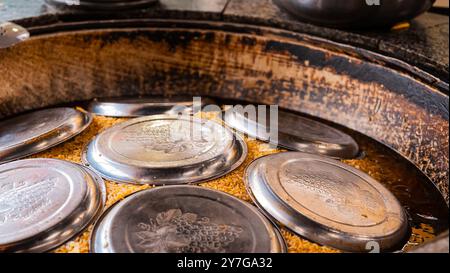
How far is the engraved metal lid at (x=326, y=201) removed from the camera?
1601mm

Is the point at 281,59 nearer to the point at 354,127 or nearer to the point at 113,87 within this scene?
the point at 354,127

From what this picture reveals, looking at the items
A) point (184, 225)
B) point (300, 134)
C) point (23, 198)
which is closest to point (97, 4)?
point (23, 198)

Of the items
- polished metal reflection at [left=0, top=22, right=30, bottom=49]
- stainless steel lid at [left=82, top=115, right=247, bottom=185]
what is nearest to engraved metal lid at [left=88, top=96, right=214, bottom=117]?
stainless steel lid at [left=82, top=115, right=247, bottom=185]

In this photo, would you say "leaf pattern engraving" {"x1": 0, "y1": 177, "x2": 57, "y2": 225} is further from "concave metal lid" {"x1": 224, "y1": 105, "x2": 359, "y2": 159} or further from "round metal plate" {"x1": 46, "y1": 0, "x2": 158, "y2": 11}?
"round metal plate" {"x1": 46, "y1": 0, "x2": 158, "y2": 11}

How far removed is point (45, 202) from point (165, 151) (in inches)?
24.7

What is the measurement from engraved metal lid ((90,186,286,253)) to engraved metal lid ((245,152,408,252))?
13 cm

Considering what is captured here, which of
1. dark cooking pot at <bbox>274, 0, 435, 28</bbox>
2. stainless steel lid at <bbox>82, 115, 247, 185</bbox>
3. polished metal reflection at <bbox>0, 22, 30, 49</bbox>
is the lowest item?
stainless steel lid at <bbox>82, 115, 247, 185</bbox>

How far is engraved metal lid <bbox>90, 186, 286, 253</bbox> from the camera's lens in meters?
1.47

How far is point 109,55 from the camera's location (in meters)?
2.70

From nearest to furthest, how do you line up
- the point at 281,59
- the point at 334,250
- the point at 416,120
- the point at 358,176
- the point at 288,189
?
1. the point at 334,250
2. the point at 288,189
3. the point at 358,176
4. the point at 416,120
5. the point at 281,59

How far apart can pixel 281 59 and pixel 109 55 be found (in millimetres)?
1200

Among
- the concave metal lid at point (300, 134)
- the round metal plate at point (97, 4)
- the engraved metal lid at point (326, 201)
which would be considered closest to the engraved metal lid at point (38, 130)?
the round metal plate at point (97, 4)
